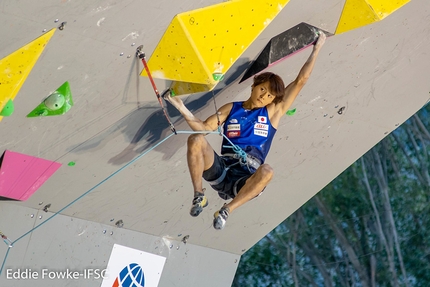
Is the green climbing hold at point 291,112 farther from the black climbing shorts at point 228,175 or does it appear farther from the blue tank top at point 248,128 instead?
the black climbing shorts at point 228,175

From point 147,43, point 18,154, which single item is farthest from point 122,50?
point 18,154

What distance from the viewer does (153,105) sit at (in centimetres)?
332

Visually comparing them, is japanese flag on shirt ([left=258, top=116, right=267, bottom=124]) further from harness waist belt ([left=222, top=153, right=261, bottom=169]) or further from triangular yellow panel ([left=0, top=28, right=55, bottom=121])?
triangular yellow panel ([left=0, top=28, right=55, bottom=121])

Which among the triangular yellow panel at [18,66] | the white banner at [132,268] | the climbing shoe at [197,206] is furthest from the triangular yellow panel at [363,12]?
the white banner at [132,268]

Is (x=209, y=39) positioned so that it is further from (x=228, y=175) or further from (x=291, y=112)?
(x=291, y=112)

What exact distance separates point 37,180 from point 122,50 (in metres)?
0.90

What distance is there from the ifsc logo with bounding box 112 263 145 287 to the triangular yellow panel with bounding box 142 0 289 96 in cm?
151

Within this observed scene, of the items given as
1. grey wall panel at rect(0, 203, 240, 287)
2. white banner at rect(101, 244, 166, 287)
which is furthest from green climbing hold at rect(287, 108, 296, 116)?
white banner at rect(101, 244, 166, 287)

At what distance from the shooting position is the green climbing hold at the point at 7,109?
2830mm

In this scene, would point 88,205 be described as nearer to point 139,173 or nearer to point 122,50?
point 139,173

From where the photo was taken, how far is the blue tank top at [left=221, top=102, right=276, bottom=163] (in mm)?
3334

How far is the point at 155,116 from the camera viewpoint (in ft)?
11.2

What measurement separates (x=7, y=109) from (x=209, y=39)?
0.87 meters

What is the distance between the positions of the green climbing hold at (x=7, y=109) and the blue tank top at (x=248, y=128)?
3.25 feet
